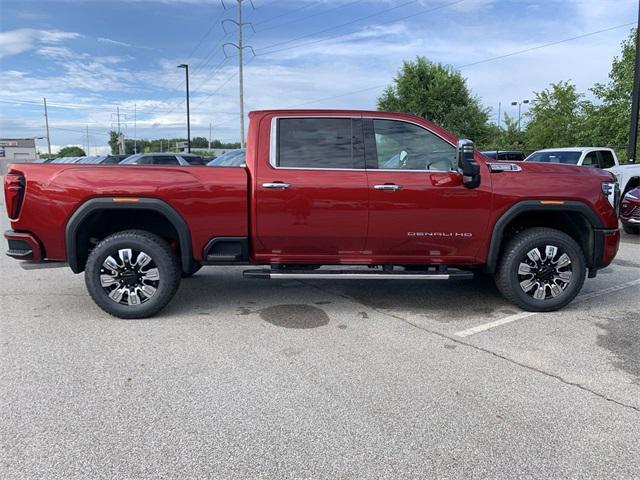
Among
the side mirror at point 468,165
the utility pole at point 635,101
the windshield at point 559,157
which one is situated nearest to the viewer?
the side mirror at point 468,165

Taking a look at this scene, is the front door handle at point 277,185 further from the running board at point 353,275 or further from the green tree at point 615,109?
the green tree at point 615,109

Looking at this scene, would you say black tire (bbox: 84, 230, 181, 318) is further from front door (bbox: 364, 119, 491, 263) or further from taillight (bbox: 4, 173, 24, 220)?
front door (bbox: 364, 119, 491, 263)

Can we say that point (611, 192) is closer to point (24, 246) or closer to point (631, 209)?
point (631, 209)

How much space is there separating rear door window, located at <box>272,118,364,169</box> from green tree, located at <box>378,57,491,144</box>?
33246mm

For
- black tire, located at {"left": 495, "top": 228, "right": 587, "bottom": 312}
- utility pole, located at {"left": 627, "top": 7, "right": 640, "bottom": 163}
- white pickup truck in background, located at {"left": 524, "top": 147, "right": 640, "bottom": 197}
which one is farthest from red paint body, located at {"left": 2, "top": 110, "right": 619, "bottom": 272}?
utility pole, located at {"left": 627, "top": 7, "right": 640, "bottom": 163}

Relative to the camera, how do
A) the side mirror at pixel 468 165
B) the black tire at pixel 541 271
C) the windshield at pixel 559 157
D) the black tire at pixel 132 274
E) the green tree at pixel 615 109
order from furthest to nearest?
the green tree at pixel 615 109, the windshield at pixel 559 157, the black tire at pixel 541 271, the black tire at pixel 132 274, the side mirror at pixel 468 165

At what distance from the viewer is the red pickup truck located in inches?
182

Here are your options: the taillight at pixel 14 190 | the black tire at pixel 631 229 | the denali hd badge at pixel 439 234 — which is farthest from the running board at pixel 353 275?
the black tire at pixel 631 229

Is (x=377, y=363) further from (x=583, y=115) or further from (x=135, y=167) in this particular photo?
A: (x=583, y=115)

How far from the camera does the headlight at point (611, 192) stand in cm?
498

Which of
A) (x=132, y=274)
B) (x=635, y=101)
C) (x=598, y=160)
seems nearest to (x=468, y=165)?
(x=132, y=274)

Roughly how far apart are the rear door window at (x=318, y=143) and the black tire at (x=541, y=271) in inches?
69.7

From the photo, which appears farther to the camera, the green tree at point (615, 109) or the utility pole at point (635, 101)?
the green tree at point (615, 109)

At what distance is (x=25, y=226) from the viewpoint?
465cm
